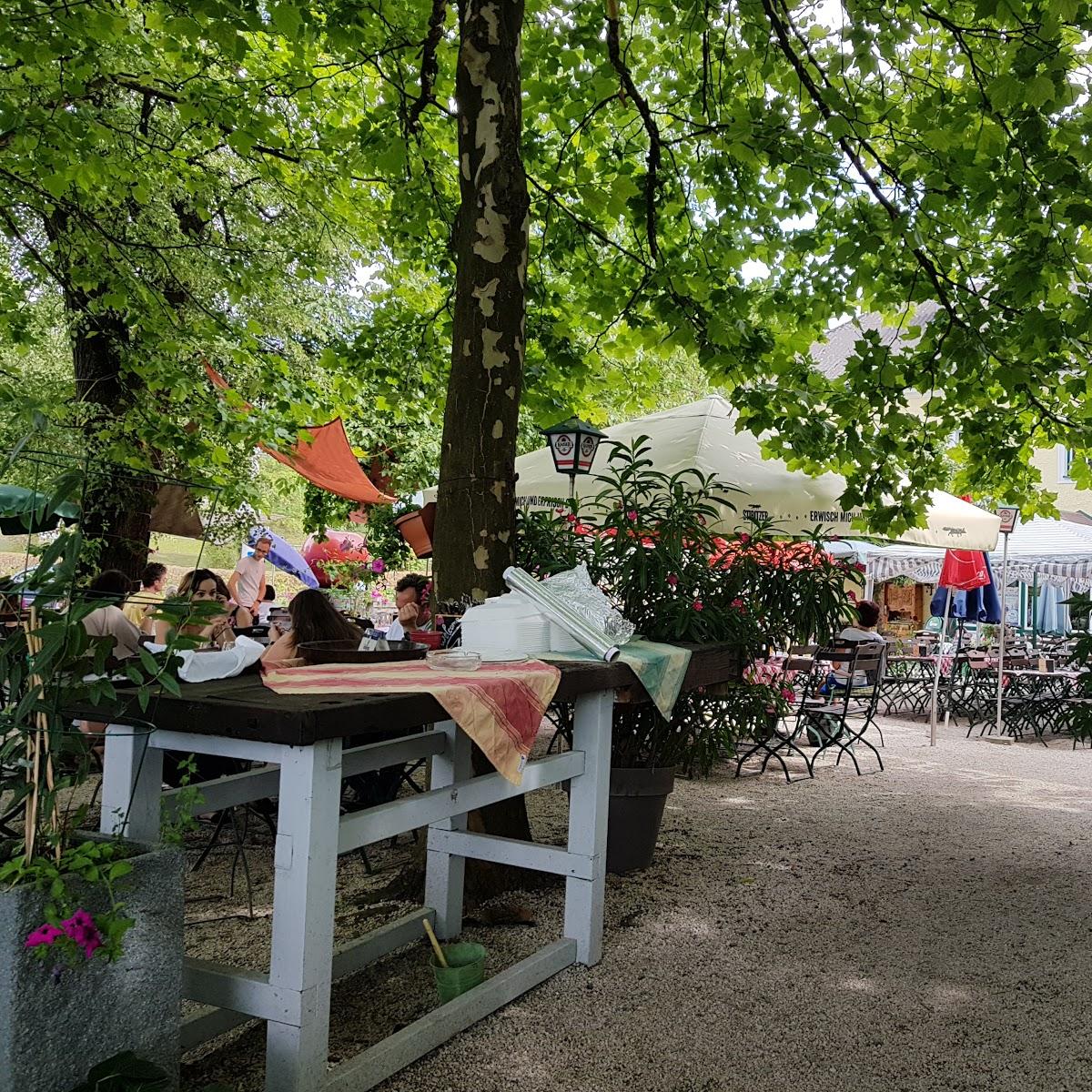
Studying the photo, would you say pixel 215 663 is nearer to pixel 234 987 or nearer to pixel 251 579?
pixel 234 987

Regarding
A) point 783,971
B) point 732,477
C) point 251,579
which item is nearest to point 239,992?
point 783,971

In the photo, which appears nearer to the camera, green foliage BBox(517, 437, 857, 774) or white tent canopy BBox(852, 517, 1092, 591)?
green foliage BBox(517, 437, 857, 774)

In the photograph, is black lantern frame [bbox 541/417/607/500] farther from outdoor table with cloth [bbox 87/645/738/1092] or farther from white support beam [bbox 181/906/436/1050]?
white support beam [bbox 181/906/436/1050]

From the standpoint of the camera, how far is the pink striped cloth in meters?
2.94

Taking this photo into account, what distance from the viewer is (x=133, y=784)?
274cm

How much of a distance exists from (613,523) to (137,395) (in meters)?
5.50

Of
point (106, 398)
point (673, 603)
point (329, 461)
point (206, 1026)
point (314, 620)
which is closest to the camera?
point (206, 1026)

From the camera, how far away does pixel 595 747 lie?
3959mm

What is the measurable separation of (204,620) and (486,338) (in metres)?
2.54

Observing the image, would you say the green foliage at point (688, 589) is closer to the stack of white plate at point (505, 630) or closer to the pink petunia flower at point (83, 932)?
the stack of white plate at point (505, 630)

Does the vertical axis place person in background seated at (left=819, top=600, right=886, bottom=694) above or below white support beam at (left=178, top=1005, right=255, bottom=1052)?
above

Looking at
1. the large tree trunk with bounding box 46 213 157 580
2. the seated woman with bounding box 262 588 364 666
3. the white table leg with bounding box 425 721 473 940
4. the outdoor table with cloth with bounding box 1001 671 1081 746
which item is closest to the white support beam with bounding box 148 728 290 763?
the white table leg with bounding box 425 721 473 940

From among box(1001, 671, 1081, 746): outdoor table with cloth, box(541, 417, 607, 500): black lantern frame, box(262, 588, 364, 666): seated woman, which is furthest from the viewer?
box(1001, 671, 1081, 746): outdoor table with cloth

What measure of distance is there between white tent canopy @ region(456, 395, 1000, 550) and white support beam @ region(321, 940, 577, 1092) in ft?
11.6
